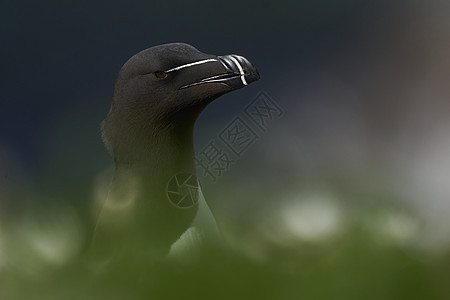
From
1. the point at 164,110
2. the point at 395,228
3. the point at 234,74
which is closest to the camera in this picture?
the point at 395,228

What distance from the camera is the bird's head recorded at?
68.5 inches

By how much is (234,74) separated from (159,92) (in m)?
0.31

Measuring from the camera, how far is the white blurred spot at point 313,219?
22cm

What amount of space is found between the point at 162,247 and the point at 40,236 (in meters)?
0.06

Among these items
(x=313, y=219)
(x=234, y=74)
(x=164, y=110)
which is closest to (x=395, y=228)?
(x=313, y=219)

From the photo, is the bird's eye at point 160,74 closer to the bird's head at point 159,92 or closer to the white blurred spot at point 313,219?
the bird's head at point 159,92

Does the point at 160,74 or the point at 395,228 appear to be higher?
the point at 160,74

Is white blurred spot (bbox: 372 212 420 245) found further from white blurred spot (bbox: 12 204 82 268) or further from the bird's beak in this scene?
the bird's beak

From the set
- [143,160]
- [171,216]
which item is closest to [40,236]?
[171,216]

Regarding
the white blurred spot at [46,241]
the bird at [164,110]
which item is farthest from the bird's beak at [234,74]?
the white blurred spot at [46,241]

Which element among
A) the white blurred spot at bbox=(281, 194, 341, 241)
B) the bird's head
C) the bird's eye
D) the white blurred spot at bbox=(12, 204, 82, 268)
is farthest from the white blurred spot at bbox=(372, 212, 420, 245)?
the bird's eye

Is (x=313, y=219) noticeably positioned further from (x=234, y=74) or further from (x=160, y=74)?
(x=160, y=74)

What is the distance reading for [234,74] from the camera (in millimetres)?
1613

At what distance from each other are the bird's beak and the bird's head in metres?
0.01
